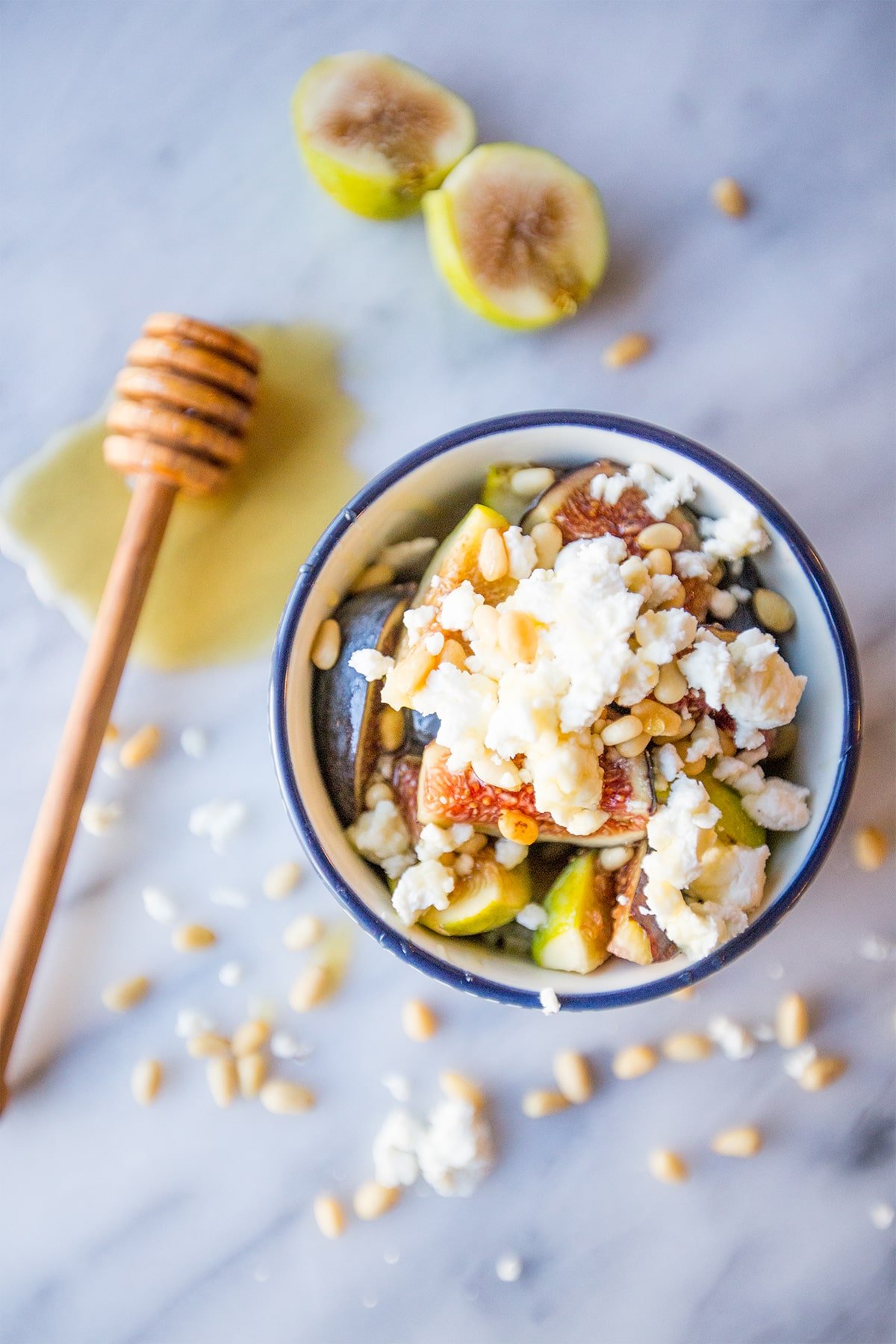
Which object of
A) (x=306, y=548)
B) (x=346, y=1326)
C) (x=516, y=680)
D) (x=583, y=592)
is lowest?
(x=346, y=1326)

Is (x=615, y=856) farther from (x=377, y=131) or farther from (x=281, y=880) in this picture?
(x=377, y=131)

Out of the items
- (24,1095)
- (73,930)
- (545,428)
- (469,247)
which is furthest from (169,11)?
(24,1095)

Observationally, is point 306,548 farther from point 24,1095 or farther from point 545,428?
point 24,1095

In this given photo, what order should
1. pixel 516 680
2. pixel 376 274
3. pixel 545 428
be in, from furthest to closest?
1. pixel 376 274
2. pixel 545 428
3. pixel 516 680

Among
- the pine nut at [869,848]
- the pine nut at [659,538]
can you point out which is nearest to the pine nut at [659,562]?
the pine nut at [659,538]

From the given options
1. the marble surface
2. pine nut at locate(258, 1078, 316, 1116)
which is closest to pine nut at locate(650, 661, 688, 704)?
the marble surface

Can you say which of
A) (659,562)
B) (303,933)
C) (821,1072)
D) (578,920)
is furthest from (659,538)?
(821,1072)
